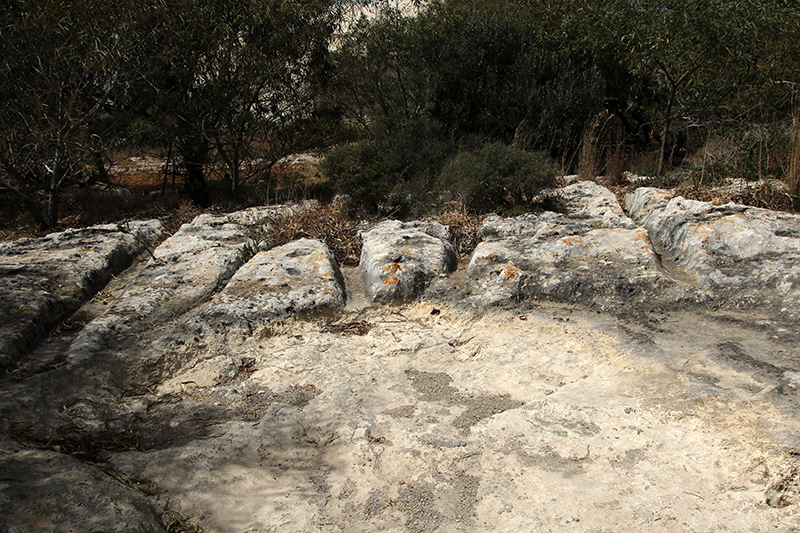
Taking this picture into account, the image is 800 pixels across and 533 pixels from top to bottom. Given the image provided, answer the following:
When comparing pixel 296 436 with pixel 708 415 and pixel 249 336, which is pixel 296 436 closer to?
pixel 249 336

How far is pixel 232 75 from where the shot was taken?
7.07 m

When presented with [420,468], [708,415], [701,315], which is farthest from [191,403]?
[701,315]

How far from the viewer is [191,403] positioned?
2.66 metres

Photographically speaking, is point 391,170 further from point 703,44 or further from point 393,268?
point 703,44

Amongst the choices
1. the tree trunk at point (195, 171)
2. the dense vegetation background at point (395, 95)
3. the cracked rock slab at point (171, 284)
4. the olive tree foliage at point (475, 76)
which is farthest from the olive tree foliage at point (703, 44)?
the tree trunk at point (195, 171)

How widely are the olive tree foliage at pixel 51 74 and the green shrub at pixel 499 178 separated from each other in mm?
4409

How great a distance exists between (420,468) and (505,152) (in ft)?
13.9

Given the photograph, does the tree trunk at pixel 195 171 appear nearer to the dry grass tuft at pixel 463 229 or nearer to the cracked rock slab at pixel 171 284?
the cracked rock slab at pixel 171 284

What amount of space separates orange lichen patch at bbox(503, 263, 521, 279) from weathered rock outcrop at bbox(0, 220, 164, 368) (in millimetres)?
3040

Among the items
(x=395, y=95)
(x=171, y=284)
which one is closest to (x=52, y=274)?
(x=171, y=284)

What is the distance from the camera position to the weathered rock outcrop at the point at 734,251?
3.33 m

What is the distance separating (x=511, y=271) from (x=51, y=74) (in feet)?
19.6

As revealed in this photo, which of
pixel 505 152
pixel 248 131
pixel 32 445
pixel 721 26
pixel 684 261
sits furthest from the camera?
pixel 248 131

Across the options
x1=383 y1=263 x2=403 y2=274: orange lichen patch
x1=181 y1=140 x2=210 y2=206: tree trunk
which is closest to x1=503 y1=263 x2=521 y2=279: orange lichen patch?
x1=383 y1=263 x2=403 y2=274: orange lichen patch
